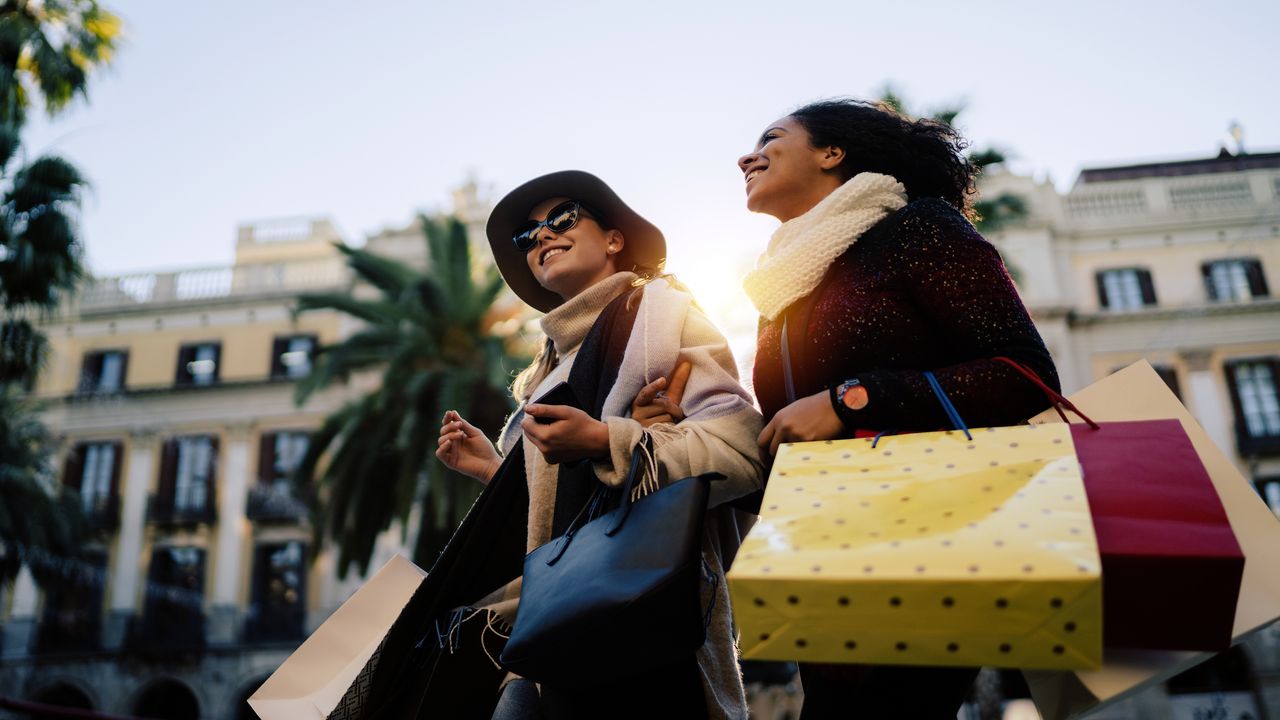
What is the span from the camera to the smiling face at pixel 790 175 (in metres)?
2.44

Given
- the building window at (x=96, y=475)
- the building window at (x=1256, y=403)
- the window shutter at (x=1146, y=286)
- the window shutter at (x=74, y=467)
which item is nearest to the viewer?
the building window at (x=1256, y=403)

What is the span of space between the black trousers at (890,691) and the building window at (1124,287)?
26.4 metres

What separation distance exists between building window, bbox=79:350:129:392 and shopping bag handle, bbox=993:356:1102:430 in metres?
31.5

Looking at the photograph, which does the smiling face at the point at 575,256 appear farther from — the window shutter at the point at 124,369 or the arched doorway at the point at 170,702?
the window shutter at the point at 124,369

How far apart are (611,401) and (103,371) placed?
3155 centimetres

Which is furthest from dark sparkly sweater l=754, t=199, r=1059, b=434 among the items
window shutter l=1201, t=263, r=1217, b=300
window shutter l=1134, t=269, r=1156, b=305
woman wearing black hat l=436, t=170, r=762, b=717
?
window shutter l=1201, t=263, r=1217, b=300

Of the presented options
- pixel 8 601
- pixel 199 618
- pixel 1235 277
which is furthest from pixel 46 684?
pixel 1235 277

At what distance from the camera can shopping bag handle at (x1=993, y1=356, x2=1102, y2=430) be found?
5.24 ft

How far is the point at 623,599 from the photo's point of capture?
1612 millimetres

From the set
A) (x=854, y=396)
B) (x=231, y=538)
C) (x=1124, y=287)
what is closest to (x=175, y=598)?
(x=231, y=538)

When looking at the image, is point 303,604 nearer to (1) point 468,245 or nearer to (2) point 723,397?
(1) point 468,245

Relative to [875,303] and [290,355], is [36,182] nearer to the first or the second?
[875,303]

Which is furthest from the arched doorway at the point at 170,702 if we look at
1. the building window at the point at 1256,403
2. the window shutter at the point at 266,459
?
the building window at the point at 1256,403

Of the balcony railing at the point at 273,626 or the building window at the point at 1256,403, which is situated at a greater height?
the building window at the point at 1256,403
